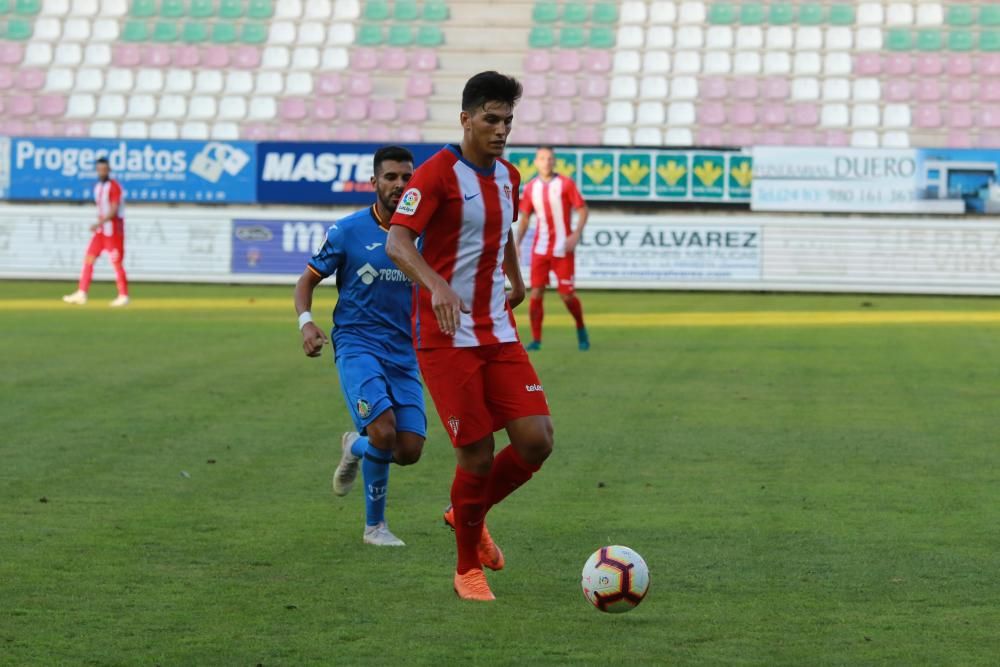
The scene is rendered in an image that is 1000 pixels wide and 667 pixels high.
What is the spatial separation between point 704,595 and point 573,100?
27.7m

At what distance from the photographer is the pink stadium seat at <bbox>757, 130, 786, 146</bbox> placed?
3228cm

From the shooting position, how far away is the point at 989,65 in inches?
1291

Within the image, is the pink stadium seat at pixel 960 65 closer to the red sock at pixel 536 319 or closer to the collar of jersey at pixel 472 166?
the red sock at pixel 536 319

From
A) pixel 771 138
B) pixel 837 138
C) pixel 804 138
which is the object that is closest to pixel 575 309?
pixel 771 138

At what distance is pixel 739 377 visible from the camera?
1506 cm

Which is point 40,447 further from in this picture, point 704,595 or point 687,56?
point 687,56

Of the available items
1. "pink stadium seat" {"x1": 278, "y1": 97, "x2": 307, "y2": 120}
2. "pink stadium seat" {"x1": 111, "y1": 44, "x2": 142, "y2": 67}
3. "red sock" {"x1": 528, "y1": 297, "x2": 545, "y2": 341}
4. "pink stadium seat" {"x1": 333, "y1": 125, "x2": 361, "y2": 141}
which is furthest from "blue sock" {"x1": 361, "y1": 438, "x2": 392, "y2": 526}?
"pink stadium seat" {"x1": 111, "y1": 44, "x2": 142, "y2": 67}

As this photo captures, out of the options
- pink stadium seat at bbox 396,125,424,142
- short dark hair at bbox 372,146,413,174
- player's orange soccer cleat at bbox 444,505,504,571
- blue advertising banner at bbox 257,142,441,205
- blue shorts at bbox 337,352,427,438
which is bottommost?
player's orange soccer cleat at bbox 444,505,504,571

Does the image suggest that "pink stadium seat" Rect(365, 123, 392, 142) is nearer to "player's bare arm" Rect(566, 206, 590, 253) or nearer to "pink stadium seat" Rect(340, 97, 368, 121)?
"pink stadium seat" Rect(340, 97, 368, 121)

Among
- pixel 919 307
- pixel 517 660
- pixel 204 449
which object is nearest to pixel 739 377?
pixel 204 449

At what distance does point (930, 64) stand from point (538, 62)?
7.86 metres

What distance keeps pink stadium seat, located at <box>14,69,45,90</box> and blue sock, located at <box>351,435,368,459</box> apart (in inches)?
1127

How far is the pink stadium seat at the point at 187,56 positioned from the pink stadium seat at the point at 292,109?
2451 mm

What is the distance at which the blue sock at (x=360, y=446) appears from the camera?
7.70 m
